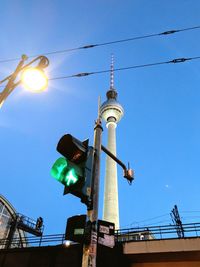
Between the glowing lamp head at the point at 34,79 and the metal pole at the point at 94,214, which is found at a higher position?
the glowing lamp head at the point at 34,79

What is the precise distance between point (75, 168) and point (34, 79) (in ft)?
12.9

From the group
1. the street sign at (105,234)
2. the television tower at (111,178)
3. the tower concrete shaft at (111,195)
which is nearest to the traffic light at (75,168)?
the street sign at (105,234)

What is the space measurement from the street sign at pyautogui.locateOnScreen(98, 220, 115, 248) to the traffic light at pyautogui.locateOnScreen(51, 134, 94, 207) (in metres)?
0.44

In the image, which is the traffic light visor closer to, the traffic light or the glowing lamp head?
the traffic light

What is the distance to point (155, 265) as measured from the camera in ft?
53.9

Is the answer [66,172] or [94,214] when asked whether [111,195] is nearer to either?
[94,214]

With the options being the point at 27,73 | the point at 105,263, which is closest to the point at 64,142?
the point at 27,73

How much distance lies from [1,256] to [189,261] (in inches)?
535

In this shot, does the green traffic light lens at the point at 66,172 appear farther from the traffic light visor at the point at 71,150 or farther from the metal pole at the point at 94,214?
the metal pole at the point at 94,214

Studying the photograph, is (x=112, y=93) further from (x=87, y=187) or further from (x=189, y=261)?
(x=87, y=187)

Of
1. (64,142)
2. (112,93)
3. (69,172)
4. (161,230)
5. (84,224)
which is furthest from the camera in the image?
(112,93)

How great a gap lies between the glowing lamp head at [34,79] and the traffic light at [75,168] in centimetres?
323

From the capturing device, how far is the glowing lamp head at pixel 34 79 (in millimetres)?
6996

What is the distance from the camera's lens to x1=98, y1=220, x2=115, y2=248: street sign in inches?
159
